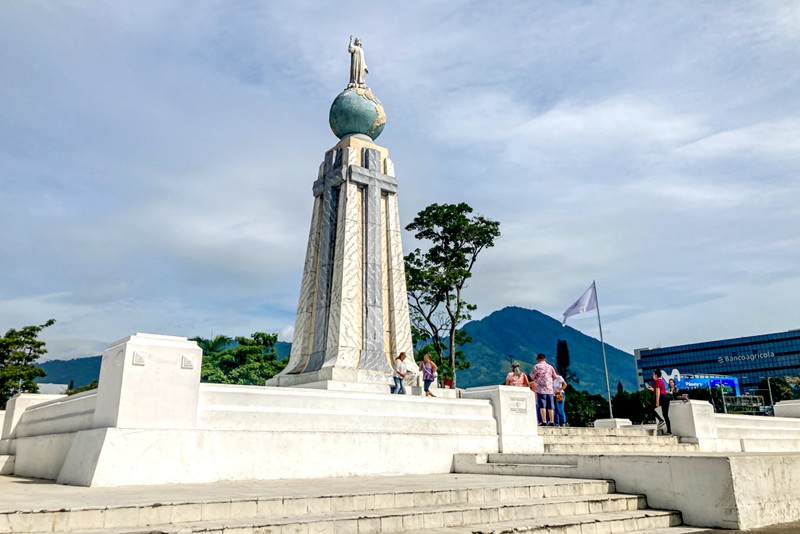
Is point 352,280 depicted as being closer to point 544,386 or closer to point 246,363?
point 544,386

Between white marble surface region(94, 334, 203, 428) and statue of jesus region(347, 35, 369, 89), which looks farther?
statue of jesus region(347, 35, 369, 89)

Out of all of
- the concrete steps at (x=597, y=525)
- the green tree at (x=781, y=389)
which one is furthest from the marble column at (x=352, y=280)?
the green tree at (x=781, y=389)

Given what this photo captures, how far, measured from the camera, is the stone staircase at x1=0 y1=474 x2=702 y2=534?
4.94 m

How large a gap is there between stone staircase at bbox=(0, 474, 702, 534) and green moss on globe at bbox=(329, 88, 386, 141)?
44.9 feet

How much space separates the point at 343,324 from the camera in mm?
16469

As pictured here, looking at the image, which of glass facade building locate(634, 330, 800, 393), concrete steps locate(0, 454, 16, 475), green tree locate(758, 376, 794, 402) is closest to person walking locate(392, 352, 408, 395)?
concrete steps locate(0, 454, 16, 475)

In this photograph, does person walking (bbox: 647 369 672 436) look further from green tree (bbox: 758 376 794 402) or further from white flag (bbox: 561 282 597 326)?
green tree (bbox: 758 376 794 402)

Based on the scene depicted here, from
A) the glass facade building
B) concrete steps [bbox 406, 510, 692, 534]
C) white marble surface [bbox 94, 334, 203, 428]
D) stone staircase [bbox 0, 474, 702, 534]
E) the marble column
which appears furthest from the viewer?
the glass facade building

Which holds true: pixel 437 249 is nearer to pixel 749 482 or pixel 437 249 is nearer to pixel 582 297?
pixel 582 297

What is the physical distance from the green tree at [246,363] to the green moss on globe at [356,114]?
2556 cm

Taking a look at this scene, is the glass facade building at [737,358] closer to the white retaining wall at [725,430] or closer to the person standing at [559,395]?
the white retaining wall at [725,430]

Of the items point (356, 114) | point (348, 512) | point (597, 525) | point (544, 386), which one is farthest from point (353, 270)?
point (597, 525)

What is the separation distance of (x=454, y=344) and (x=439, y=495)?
24.7 meters

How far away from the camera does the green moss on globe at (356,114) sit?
19.1 meters
